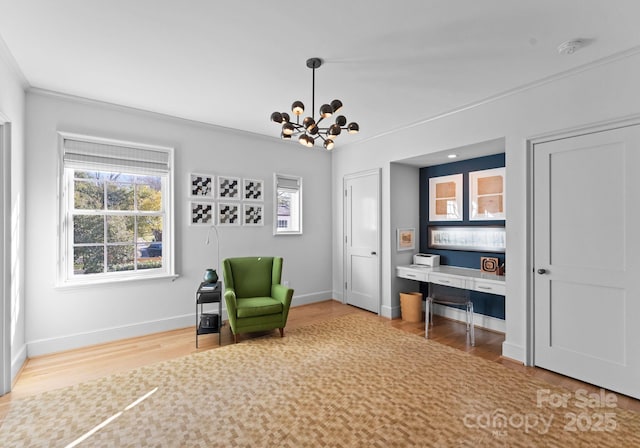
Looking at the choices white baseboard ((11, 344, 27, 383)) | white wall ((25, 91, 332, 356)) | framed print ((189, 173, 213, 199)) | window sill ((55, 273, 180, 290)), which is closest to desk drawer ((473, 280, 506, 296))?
white wall ((25, 91, 332, 356))

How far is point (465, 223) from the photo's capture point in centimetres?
449

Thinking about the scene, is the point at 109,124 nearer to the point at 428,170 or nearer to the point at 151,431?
the point at 151,431

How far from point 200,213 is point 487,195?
12.7 ft

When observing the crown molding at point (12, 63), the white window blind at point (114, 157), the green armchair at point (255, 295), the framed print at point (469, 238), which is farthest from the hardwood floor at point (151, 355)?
the crown molding at point (12, 63)

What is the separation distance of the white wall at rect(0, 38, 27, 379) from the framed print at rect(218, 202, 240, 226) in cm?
205

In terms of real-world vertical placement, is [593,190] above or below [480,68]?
below

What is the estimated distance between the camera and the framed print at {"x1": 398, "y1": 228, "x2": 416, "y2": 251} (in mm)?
4789

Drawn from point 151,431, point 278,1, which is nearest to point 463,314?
point 151,431

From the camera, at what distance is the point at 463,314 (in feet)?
14.7

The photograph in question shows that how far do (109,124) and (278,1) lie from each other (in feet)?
9.15

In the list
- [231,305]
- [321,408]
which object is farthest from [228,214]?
[321,408]

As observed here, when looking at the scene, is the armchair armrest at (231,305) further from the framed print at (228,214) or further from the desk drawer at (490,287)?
the desk drawer at (490,287)

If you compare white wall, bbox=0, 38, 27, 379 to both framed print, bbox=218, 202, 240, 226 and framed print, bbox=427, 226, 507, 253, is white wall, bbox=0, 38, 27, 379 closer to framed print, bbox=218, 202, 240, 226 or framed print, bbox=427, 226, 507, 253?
framed print, bbox=218, 202, 240, 226

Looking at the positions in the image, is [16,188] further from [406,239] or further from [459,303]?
[459,303]
